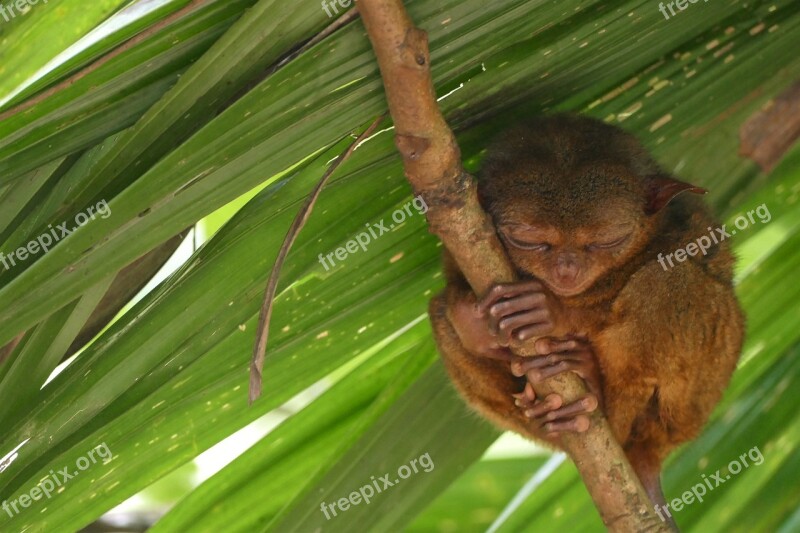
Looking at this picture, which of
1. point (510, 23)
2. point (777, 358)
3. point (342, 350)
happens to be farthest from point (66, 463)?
point (777, 358)

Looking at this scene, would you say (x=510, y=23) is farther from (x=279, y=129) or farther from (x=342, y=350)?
(x=342, y=350)

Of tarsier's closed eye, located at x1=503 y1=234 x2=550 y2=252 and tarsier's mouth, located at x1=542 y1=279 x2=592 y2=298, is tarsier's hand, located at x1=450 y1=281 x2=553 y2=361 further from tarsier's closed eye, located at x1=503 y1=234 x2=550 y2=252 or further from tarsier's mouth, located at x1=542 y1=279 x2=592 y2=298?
tarsier's closed eye, located at x1=503 y1=234 x2=550 y2=252

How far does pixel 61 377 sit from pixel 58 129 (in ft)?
2.04

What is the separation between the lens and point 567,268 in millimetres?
3025

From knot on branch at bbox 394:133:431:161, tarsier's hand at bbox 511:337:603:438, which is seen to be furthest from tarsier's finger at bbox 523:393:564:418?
knot on branch at bbox 394:133:431:161

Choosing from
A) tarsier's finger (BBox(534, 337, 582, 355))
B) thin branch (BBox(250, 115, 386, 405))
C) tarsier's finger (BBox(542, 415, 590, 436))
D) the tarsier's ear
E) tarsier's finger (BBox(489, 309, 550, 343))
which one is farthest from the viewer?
the tarsier's ear

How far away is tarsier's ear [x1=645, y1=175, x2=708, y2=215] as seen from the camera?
118 inches

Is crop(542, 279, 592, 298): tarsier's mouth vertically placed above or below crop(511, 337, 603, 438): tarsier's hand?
above

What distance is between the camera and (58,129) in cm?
218

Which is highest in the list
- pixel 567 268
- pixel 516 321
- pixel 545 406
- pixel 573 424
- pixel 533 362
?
pixel 567 268

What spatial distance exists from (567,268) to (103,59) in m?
1.52

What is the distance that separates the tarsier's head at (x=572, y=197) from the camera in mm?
3104

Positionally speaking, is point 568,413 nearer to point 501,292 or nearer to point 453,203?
point 501,292

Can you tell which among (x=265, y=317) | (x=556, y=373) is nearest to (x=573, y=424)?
(x=556, y=373)
